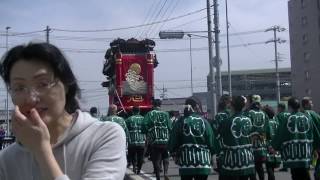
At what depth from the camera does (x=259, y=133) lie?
11875 mm

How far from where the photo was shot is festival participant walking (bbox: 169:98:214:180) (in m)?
9.63

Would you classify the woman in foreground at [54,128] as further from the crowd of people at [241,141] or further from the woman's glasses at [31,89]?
the crowd of people at [241,141]

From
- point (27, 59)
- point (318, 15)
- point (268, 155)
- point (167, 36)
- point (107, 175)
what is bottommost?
point (268, 155)

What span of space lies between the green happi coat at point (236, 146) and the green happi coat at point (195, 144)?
270 millimetres

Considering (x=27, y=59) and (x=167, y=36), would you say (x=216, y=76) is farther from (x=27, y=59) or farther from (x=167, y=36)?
(x=27, y=59)

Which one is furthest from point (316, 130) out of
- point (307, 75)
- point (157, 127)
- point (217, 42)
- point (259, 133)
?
point (307, 75)

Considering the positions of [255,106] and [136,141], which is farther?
[136,141]

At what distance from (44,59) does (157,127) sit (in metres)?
13.1

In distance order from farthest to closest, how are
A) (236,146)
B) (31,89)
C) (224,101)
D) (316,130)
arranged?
(224,101) → (316,130) → (236,146) → (31,89)

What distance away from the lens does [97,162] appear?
7.03 ft

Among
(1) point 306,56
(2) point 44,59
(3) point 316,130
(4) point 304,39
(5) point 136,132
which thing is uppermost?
(4) point 304,39

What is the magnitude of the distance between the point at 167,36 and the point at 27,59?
73.9ft

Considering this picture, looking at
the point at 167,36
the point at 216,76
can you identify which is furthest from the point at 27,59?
the point at 167,36

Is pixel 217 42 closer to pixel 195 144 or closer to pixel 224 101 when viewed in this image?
pixel 224 101
